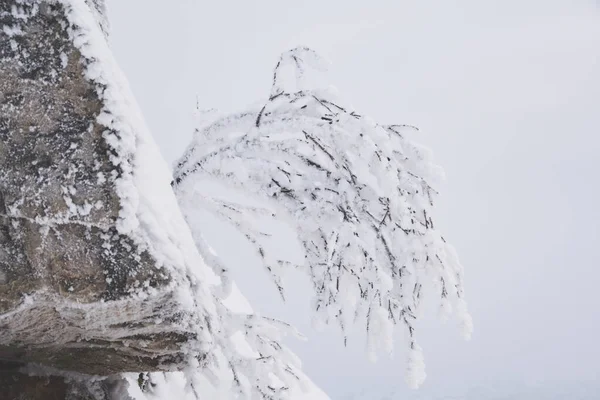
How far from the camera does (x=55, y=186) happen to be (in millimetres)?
2008

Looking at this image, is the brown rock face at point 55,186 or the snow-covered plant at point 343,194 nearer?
the brown rock face at point 55,186

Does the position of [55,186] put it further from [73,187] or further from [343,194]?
[343,194]

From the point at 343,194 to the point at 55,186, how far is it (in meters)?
1.81

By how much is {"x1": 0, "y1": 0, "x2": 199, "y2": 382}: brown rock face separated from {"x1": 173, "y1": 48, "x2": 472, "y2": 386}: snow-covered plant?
128 centimetres

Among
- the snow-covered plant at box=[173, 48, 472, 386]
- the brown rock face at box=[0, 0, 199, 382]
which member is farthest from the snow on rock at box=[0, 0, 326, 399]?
the snow-covered plant at box=[173, 48, 472, 386]

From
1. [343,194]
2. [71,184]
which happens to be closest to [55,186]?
[71,184]

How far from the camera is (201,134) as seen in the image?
3.67 m

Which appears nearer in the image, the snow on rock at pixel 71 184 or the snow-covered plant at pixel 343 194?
the snow on rock at pixel 71 184

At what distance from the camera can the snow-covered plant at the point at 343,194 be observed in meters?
2.97

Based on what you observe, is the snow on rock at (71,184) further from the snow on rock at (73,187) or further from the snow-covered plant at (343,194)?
the snow-covered plant at (343,194)

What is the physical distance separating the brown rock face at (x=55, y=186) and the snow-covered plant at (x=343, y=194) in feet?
4.20

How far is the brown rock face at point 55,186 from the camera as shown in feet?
6.61

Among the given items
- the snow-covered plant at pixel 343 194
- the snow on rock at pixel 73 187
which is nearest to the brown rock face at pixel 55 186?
the snow on rock at pixel 73 187

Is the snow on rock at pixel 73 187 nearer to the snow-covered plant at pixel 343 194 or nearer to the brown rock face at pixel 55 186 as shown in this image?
the brown rock face at pixel 55 186
